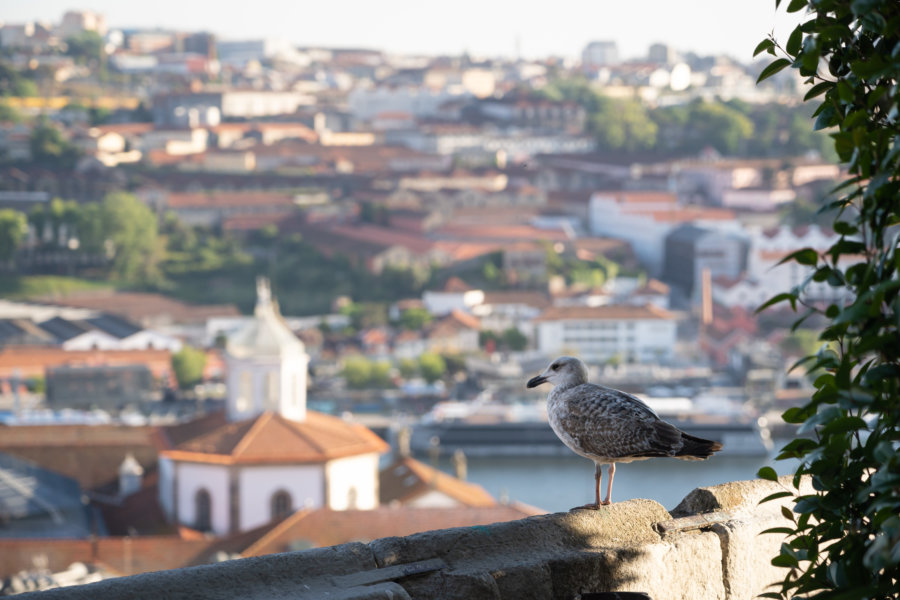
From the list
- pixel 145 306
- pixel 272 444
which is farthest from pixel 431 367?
pixel 272 444

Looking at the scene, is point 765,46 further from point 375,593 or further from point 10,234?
point 10,234

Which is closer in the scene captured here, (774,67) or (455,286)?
(774,67)

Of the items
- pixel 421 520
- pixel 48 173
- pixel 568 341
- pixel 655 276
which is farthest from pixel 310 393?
pixel 48 173

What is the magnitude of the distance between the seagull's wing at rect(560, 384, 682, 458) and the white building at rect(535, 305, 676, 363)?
17.4 meters

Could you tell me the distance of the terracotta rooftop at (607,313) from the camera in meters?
18.8

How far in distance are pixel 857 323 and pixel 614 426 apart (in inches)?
14.4

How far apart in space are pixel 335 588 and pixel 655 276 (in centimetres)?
2226

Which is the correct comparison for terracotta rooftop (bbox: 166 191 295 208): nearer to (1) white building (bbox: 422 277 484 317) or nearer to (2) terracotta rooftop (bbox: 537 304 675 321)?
(1) white building (bbox: 422 277 484 317)

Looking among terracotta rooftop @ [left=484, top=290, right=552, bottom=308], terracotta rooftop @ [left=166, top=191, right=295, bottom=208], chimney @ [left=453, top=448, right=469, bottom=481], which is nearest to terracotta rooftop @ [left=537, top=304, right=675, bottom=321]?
terracotta rooftop @ [left=484, top=290, right=552, bottom=308]

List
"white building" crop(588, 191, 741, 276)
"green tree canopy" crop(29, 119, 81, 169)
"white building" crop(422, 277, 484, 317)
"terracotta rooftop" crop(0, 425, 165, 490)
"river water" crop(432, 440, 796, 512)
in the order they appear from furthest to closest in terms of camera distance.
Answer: "green tree canopy" crop(29, 119, 81, 169), "white building" crop(588, 191, 741, 276), "white building" crop(422, 277, 484, 317), "river water" crop(432, 440, 796, 512), "terracotta rooftop" crop(0, 425, 165, 490)

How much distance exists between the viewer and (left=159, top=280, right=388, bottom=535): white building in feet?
31.8

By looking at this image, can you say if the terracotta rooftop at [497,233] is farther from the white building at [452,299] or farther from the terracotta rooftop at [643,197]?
the white building at [452,299]

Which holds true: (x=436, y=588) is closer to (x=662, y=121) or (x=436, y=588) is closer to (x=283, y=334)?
(x=283, y=334)

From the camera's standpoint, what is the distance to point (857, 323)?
86 cm
